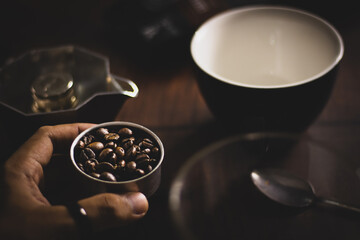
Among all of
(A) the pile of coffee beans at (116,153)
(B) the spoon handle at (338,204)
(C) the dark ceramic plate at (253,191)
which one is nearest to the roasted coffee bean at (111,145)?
(A) the pile of coffee beans at (116,153)

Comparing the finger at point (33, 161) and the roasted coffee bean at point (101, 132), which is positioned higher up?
the roasted coffee bean at point (101, 132)

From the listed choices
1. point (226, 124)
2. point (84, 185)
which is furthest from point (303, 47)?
point (84, 185)

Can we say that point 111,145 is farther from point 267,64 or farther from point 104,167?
point 267,64

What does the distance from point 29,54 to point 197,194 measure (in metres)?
0.37

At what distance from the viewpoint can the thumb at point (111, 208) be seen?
1.37 ft

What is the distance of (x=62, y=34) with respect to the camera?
2.88ft

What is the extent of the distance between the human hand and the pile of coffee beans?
0.03 m

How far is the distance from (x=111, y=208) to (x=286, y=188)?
0.77 ft

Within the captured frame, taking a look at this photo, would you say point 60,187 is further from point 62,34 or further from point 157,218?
point 62,34

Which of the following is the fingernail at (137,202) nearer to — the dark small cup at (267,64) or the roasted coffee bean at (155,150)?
the roasted coffee bean at (155,150)

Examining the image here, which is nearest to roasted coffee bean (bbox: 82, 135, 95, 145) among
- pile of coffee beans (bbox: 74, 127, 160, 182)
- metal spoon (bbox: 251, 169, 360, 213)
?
pile of coffee beans (bbox: 74, 127, 160, 182)

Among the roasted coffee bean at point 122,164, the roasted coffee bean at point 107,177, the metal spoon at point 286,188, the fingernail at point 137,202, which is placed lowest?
the metal spoon at point 286,188

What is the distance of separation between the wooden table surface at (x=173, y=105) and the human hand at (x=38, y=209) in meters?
0.07

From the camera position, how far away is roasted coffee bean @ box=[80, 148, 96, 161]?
0.45m
